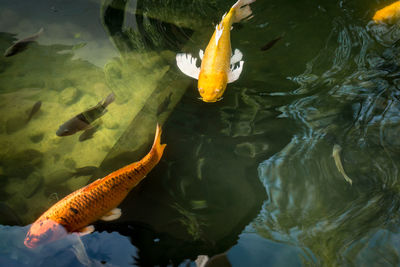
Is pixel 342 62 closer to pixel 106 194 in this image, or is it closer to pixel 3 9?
pixel 106 194

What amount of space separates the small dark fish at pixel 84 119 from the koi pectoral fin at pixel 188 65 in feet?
2.57

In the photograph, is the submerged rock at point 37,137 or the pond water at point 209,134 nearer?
the pond water at point 209,134

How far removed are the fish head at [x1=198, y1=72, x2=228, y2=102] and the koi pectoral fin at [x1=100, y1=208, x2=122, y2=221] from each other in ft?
4.32

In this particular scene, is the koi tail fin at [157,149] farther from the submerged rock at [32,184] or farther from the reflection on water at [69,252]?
the submerged rock at [32,184]

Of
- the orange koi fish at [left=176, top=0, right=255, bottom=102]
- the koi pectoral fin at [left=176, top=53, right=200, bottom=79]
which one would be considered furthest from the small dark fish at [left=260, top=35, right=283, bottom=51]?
the koi pectoral fin at [left=176, top=53, right=200, bottom=79]

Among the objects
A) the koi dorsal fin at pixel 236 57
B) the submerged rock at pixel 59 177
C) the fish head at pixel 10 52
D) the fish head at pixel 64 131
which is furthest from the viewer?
the fish head at pixel 10 52

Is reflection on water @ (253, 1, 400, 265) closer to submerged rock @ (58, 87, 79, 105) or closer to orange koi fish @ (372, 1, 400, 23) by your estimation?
orange koi fish @ (372, 1, 400, 23)

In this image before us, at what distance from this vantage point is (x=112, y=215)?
101 inches

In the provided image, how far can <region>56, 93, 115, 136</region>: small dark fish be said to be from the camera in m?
3.09

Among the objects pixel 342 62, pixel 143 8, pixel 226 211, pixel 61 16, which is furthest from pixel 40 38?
pixel 342 62

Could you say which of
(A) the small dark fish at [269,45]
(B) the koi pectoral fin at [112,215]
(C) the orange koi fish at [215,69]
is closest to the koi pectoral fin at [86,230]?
(B) the koi pectoral fin at [112,215]

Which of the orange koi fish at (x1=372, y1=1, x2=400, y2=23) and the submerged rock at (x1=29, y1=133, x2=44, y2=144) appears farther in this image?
the orange koi fish at (x1=372, y1=1, x2=400, y2=23)

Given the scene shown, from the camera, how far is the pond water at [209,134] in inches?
99.9

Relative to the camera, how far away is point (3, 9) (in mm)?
4176
